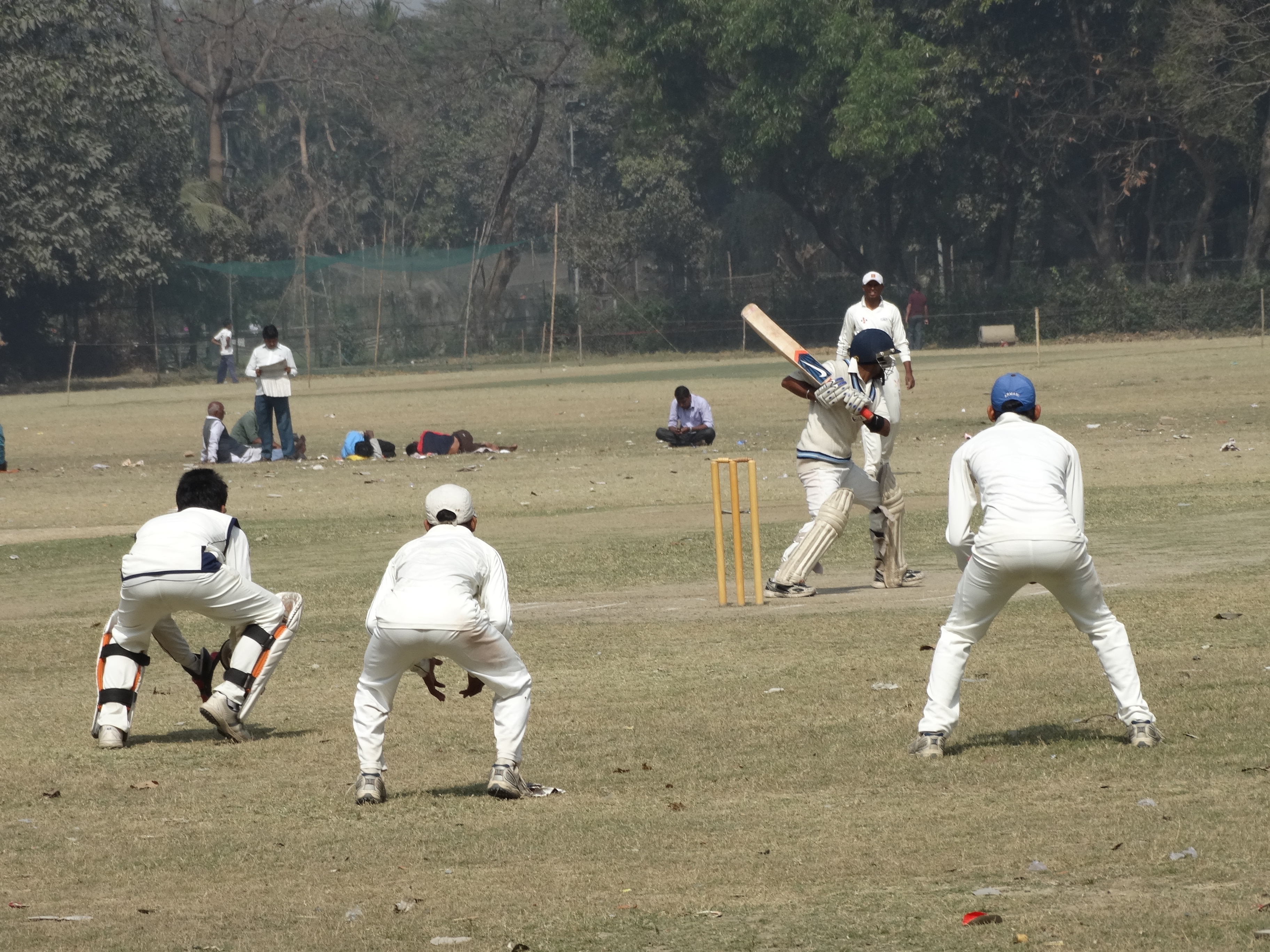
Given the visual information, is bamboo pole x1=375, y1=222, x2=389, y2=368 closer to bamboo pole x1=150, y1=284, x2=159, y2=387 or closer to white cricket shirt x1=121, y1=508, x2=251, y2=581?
bamboo pole x1=150, y1=284, x2=159, y2=387

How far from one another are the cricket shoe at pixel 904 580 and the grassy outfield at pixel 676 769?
0.66ft

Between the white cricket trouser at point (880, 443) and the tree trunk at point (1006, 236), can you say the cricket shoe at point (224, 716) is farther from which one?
the tree trunk at point (1006, 236)

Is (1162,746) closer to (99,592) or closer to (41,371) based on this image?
(99,592)

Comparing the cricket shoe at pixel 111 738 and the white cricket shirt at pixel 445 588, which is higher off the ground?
the white cricket shirt at pixel 445 588

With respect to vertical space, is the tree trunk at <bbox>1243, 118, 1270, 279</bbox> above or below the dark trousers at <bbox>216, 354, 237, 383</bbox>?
above

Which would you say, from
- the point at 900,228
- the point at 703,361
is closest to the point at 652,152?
the point at 900,228

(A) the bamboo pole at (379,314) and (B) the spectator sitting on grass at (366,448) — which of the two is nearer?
(B) the spectator sitting on grass at (366,448)

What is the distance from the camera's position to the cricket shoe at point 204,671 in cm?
883

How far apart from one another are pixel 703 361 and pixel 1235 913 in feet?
153

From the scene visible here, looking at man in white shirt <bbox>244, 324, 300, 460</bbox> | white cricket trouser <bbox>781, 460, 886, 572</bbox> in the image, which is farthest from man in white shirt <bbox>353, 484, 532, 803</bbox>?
man in white shirt <bbox>244, 324, 300, 460</bbox>

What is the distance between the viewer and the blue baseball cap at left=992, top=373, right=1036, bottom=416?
7.36 meters

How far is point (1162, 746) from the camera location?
7164mm

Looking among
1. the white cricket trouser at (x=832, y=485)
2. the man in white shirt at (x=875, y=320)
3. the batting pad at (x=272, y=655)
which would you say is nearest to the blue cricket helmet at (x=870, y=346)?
the white cricket trouser at (x=832, y=485)

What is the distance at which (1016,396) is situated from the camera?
737cm
